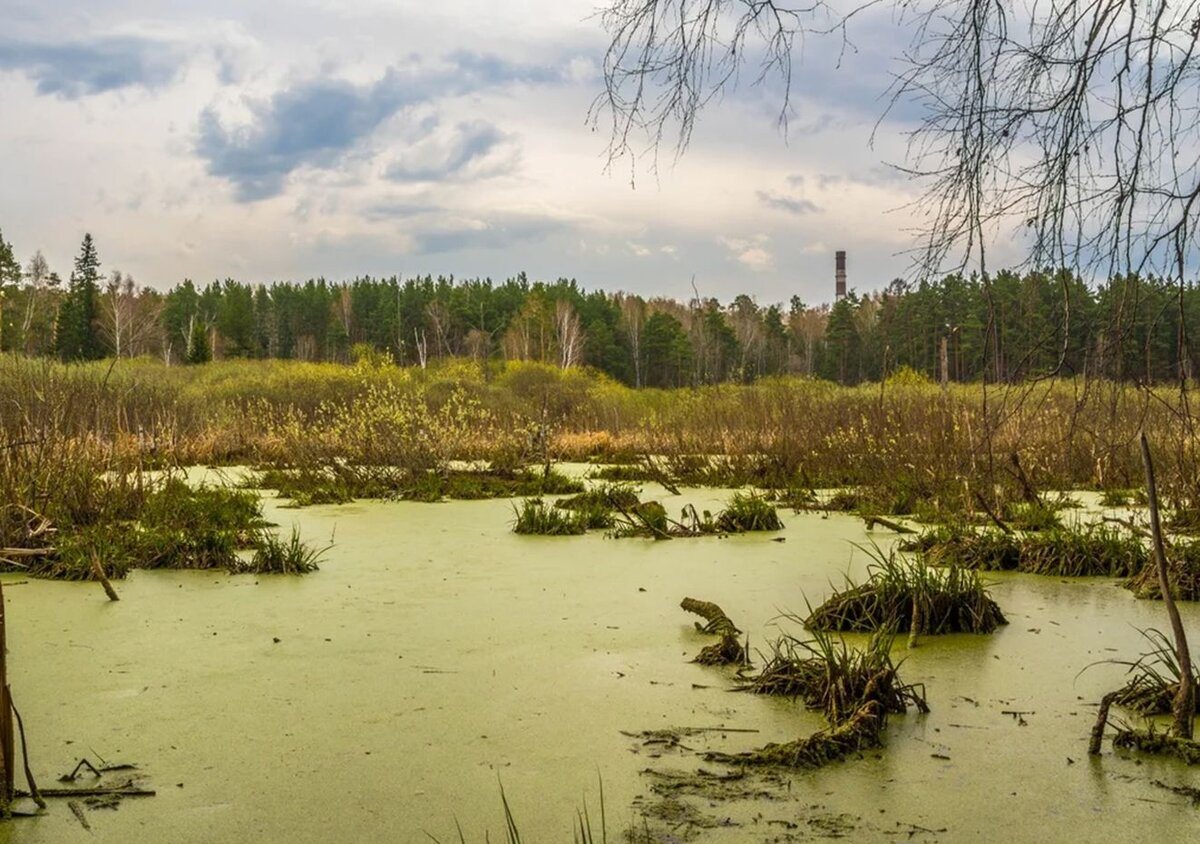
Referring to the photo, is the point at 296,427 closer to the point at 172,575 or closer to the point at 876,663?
the point at 172,575

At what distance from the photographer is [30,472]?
605 cm

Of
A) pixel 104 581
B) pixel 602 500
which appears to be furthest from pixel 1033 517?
pixel 104 581

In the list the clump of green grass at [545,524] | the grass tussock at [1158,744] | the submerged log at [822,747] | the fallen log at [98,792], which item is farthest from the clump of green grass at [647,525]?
the fallen log at [98,792]

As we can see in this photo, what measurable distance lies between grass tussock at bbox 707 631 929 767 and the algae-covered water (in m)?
0.07

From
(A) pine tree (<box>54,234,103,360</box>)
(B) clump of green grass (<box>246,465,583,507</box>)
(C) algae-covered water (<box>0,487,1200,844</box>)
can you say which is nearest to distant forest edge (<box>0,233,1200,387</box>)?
(A) pine tree (<box>54,234,103,360</box>)

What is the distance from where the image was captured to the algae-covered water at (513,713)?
7.67 feet

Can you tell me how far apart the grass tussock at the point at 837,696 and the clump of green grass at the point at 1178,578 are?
2.19 meters

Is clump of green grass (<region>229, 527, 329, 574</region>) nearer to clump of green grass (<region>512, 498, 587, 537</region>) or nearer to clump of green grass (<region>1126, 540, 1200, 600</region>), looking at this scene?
clump of green grass (<region>512, 498, 587, 537</region>)

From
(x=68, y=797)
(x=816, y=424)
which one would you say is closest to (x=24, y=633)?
(x=68, y=797)

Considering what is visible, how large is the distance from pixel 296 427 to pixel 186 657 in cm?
749

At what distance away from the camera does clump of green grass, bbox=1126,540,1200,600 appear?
15.8 feet

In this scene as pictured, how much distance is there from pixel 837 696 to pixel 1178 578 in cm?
276

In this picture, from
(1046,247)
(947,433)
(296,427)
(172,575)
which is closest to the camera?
(1046,247)

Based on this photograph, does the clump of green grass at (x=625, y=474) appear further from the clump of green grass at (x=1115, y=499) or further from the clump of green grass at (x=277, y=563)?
the clump of green grass at (x=277, y=563)
